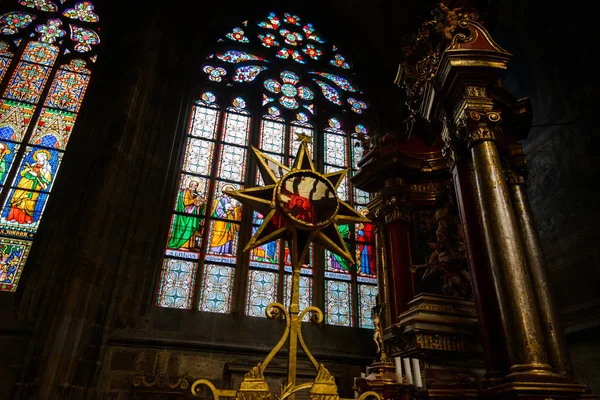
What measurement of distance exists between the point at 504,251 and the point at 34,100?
7.59 meters

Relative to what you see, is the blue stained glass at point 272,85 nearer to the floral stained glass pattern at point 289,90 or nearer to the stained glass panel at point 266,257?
the floral stained glass pattern at point 289,90

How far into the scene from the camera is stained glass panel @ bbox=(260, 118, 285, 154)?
836 centimetres

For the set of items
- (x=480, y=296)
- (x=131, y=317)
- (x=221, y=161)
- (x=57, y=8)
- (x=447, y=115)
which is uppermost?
(x=57, y=8)

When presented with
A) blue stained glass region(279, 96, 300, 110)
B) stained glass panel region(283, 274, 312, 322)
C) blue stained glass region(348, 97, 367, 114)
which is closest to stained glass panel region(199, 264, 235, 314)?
stained glass panel region(283, 274, 312, 322)

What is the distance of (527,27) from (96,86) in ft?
23.3

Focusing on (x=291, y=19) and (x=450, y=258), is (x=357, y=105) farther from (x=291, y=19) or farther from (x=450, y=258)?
(x=450, y=258)

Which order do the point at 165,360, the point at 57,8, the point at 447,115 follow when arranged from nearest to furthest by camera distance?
the point at 447,115 → the point at 165,360 → the point at 57,8

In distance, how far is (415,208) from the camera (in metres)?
5.49

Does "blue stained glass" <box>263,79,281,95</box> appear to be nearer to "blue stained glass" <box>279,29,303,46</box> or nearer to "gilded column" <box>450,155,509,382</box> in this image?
"blue stained glass" <box>279,29,303,46</box>

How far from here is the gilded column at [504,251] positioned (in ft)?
8.63

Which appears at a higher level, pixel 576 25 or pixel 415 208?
pixel 576 25

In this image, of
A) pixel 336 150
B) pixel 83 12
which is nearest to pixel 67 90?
pixel 83 12

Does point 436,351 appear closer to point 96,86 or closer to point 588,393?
point 588,393

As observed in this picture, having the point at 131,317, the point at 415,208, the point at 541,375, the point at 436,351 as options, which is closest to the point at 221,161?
the point at 131,317
